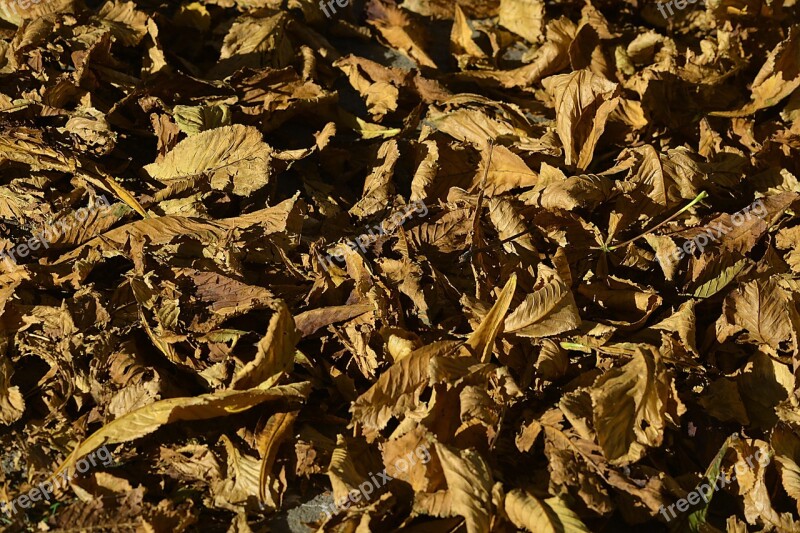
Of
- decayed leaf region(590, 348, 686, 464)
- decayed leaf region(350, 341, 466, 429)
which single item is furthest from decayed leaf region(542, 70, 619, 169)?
decayed leaf region(350, 341, 466, 429)

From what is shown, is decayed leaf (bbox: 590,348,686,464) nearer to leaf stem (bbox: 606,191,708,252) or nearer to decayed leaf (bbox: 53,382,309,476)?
leaf stem (bbox: 606,191,708,252)

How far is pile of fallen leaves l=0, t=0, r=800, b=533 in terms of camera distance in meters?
1.69

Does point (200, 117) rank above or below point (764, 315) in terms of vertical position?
above

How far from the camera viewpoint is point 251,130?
2.18m

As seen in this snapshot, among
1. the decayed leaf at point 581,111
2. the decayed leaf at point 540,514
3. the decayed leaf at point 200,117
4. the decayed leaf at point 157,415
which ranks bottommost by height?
the decayed leaf at point 540,514

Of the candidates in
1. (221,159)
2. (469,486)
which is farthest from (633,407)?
(221,159)

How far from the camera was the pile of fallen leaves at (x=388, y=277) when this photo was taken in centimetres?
169

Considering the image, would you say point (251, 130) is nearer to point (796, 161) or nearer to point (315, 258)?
point (315, 258)

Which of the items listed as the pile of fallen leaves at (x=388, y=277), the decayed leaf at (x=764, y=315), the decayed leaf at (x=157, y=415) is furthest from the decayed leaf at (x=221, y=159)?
the decayed leaf at (x=764, y=315)

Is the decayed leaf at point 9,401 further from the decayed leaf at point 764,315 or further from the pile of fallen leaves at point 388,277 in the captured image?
the decayed leaf at point 764,315

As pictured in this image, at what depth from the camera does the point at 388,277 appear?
200cm

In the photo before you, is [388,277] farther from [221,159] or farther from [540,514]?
[540,514]

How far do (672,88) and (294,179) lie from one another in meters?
1.35

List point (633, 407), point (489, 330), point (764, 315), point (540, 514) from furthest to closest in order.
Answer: point (764, 315) < point (489, 330) < point (633, 407) < point (540, 514)
